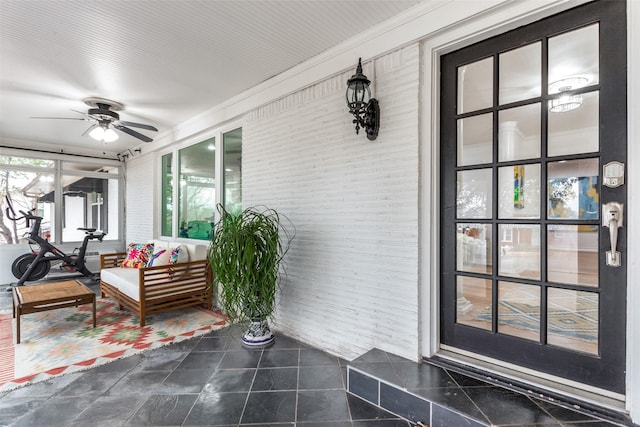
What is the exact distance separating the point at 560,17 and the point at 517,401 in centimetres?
200

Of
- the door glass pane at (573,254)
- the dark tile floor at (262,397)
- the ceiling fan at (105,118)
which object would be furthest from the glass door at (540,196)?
the ceiling fan at (105,118)

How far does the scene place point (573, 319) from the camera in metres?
1.61

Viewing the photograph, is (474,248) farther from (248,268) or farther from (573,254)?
(248,268)

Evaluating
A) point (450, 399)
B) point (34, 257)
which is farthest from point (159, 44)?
point (34, 257)

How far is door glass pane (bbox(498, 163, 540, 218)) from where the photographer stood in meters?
1.72

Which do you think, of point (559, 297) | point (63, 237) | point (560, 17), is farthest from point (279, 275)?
point (63, 237)

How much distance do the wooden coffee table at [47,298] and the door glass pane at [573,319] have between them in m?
3.88

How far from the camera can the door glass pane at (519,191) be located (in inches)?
67.8

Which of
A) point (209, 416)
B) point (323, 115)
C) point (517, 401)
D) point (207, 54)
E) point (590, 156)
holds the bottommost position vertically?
point (209, 416)

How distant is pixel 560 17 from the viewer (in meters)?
1.62

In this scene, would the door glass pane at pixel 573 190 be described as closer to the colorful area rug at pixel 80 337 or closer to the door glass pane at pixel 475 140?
the door glass pane at pixel 475 140

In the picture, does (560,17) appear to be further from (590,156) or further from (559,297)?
(559,297)

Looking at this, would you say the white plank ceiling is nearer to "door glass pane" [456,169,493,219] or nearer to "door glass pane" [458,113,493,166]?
"door glass pane" [458,113,493,166]

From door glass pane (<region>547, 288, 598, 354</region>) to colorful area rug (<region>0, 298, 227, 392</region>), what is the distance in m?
2.80
